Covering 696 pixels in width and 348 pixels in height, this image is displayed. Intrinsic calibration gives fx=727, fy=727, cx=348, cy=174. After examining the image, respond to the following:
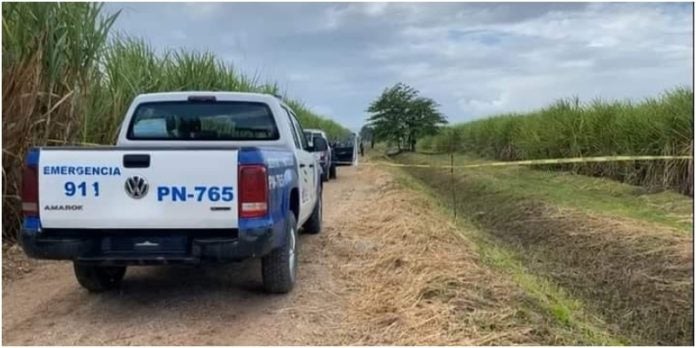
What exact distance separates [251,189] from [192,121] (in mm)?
2303

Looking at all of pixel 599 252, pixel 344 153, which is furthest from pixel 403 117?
pixel 599 252

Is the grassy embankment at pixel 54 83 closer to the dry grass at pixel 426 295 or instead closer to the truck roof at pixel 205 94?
the truck roof at pixel 205 94

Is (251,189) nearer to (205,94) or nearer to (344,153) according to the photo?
(205,94)

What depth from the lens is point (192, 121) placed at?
734 cm

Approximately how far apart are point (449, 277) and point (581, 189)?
1013 cm

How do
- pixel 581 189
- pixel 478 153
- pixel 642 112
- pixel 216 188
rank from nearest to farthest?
pixel 216 188 < pixel 581 189 < pixel 642 112 < pixel 478 153

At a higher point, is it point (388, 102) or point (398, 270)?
point (388, 102)

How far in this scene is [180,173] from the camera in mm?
5336

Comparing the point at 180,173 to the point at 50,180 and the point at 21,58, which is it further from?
the point at 21,58

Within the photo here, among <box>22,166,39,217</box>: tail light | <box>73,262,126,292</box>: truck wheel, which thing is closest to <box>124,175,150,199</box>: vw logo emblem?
<box>22,166,39,217</box>: tail light

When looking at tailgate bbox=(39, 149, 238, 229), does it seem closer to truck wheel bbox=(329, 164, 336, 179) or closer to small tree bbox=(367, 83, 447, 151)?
truck wheel bbox=(329, 164, 336, 179)

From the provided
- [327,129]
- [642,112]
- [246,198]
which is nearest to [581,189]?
[642,112]

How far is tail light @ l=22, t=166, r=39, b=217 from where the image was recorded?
5352mm

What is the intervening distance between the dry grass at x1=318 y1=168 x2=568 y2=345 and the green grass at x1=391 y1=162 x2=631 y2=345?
0.15 m
